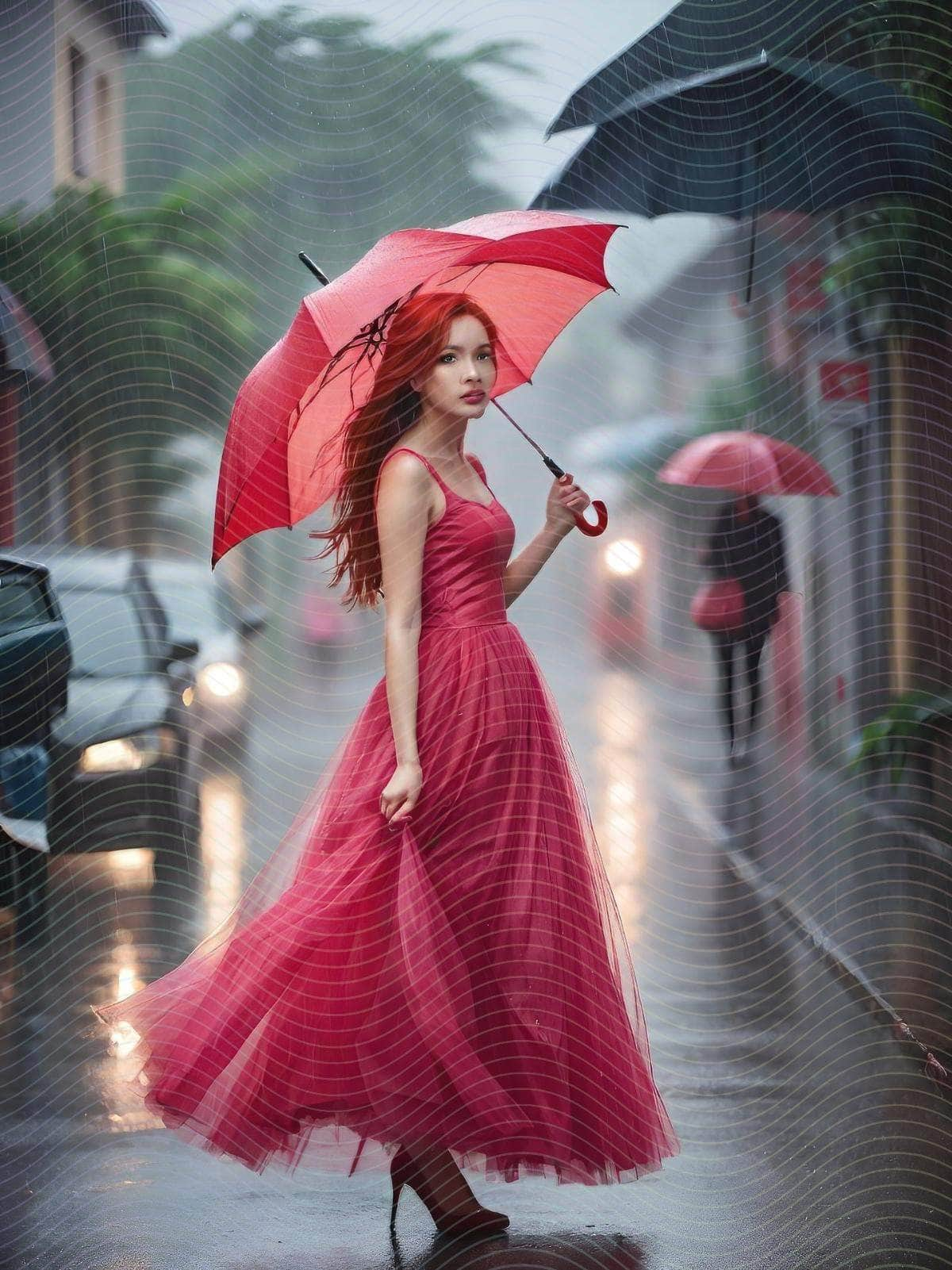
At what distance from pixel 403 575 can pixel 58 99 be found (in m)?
1.86

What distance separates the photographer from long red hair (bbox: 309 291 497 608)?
9.05 ft

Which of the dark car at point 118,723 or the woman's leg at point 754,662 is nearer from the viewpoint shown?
the dark car at point 118,723

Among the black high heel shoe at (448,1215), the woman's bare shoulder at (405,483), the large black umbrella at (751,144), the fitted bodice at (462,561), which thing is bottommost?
the black high heel shoe at (448,1215)

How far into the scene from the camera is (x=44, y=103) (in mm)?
3840

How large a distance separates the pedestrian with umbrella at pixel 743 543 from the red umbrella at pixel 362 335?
1750mm

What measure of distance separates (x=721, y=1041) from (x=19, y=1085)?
1.66 metres

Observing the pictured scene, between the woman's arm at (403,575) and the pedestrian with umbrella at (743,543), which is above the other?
the woman's arm at (403,575)

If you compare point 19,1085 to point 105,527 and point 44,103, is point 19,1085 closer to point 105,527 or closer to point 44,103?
point 105,527

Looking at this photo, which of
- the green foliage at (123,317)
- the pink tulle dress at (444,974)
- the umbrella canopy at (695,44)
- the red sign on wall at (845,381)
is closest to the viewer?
the pink tulle dress at (444,974)

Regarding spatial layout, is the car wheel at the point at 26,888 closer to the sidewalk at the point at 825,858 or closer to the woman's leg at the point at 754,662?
the sidewalk at the point at 825,858

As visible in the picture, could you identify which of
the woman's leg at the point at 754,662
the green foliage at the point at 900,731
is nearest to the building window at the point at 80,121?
the woman's leg at the point at 754,662

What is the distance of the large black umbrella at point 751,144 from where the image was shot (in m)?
3.83

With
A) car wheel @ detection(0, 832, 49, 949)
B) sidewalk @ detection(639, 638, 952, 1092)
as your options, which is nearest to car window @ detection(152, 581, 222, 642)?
car wheel @ detection(0, 832, 49, 949)

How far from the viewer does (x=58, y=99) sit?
384 centimetres
